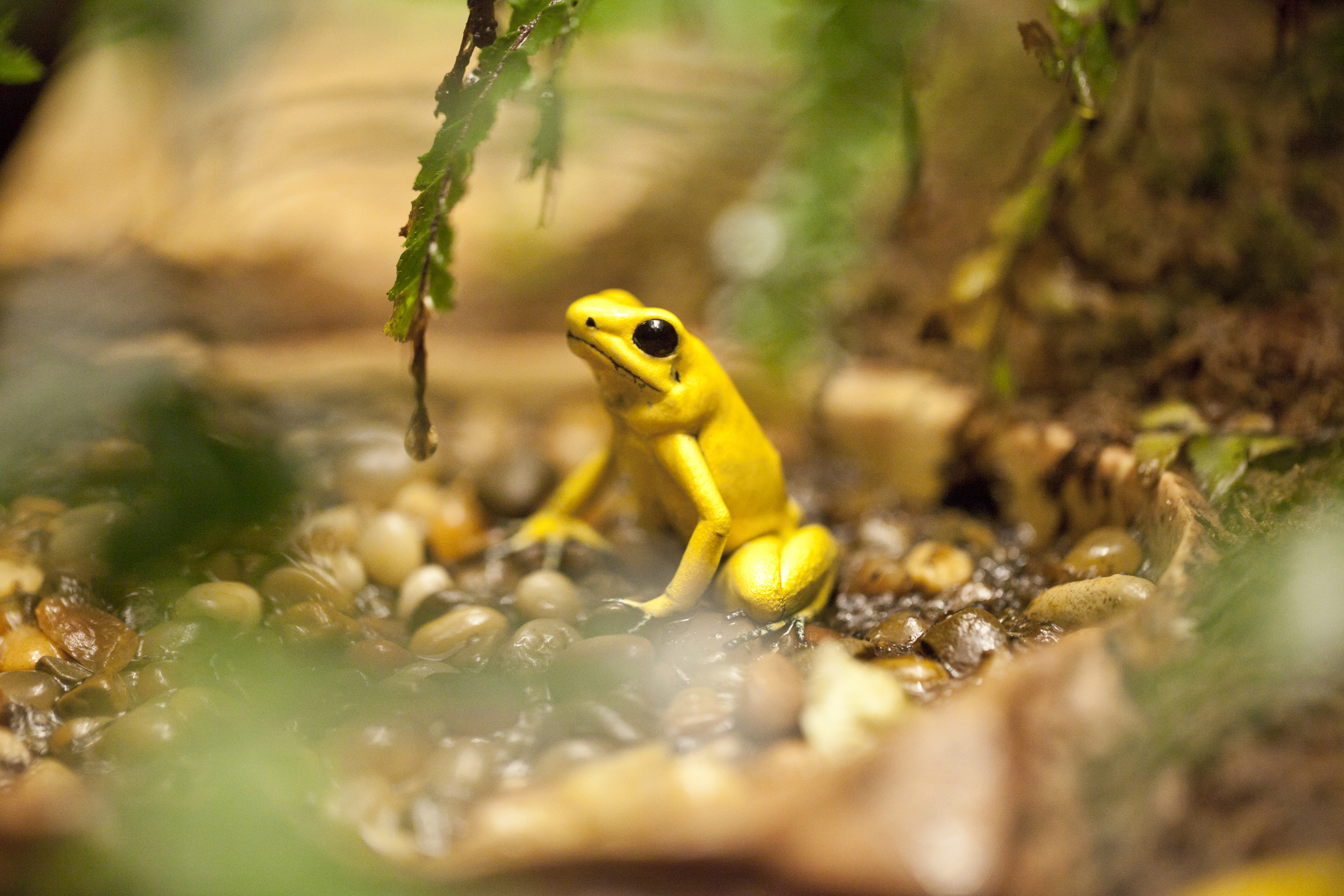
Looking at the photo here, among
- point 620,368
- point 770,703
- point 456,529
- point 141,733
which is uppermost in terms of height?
point 620,368

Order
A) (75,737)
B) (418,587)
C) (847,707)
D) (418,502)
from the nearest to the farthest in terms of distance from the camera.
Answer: (847,707) → (75,737) → (418,587) → (418,502)

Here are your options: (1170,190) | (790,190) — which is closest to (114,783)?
(790,190)

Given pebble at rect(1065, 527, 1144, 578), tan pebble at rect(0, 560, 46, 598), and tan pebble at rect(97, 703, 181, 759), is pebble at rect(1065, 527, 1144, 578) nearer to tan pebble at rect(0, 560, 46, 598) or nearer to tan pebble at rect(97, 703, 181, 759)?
tan pebble at rect(97, 703, 181, 759)

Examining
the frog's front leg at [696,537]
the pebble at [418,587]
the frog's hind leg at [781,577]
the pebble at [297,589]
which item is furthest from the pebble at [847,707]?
the pebble at [297,589]

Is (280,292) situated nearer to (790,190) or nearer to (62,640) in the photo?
(62,640)

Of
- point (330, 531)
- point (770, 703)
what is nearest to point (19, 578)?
point (330, 531)

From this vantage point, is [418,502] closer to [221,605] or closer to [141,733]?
[221,605]
